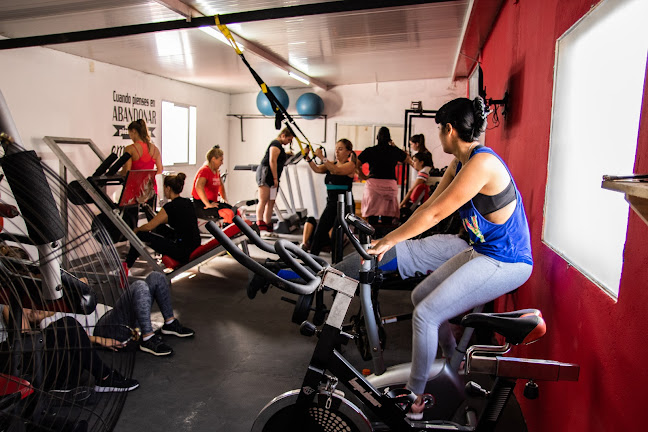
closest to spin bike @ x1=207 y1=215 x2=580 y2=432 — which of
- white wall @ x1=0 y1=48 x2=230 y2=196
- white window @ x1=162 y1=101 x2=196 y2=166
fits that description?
white wall @ x1=0 y1=48 x2=230 y2=196

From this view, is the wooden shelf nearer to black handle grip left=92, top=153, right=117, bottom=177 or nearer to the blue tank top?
the blue tank top

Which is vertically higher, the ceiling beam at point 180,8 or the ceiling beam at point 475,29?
the ceiling beam at point 475,29

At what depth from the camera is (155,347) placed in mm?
3188

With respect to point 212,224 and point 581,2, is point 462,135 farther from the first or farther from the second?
point 212,224

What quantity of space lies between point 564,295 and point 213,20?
349cm

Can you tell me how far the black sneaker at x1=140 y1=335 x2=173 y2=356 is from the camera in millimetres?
3176

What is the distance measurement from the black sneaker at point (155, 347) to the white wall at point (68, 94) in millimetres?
2463

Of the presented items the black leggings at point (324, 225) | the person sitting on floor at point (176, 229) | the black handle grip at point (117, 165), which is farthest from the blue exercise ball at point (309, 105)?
the person sitting on floor at point (176, 229)

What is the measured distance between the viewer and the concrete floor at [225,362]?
8.11 feet

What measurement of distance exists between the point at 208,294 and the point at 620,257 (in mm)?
3623

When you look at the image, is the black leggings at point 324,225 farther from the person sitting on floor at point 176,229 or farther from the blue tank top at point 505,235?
the blue tank top at point 505,235

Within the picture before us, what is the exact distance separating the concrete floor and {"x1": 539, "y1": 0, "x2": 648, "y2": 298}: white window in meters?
1.56

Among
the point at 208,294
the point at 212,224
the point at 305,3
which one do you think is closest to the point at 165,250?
the point at 208,294

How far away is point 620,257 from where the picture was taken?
1.59m
